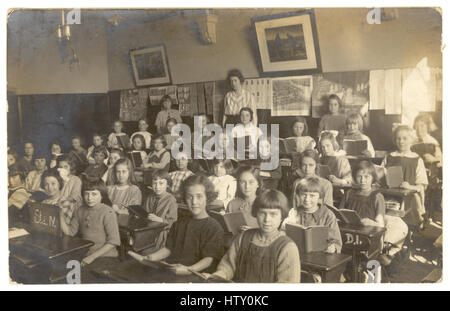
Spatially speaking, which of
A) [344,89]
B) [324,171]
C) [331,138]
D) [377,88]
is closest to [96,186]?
[324,171]

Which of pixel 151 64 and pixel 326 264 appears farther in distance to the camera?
pixel 151 64

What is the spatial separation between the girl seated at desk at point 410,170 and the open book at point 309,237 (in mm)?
785

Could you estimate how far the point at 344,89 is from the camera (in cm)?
335

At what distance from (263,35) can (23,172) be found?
8.58 feet

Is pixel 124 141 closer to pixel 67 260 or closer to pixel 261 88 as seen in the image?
pixel 67 260

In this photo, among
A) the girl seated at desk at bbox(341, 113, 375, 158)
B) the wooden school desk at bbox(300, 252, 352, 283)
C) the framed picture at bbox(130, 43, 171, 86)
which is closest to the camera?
the wooden school desk at bbox(300, 252, 352, 283)

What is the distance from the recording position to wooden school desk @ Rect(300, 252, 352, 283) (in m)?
3.26

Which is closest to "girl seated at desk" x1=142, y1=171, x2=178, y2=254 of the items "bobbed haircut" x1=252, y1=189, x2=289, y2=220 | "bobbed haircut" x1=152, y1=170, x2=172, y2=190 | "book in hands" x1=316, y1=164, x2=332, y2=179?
"bobbed haircut" x1=152, y1=170, x2=172, y2=190

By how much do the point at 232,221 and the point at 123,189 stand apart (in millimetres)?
1075

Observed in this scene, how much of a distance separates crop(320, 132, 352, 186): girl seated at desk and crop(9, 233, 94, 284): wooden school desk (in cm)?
232

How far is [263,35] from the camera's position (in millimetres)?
3389

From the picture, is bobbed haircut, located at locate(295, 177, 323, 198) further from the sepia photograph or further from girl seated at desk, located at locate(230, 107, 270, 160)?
girl seated at desk, located at locate(230, 107, 270, 160)

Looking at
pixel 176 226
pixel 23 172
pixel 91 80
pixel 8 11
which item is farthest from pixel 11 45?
pixel 176 226

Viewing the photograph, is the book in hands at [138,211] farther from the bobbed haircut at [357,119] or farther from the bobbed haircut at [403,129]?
the bobbed haircut at [403,129]
